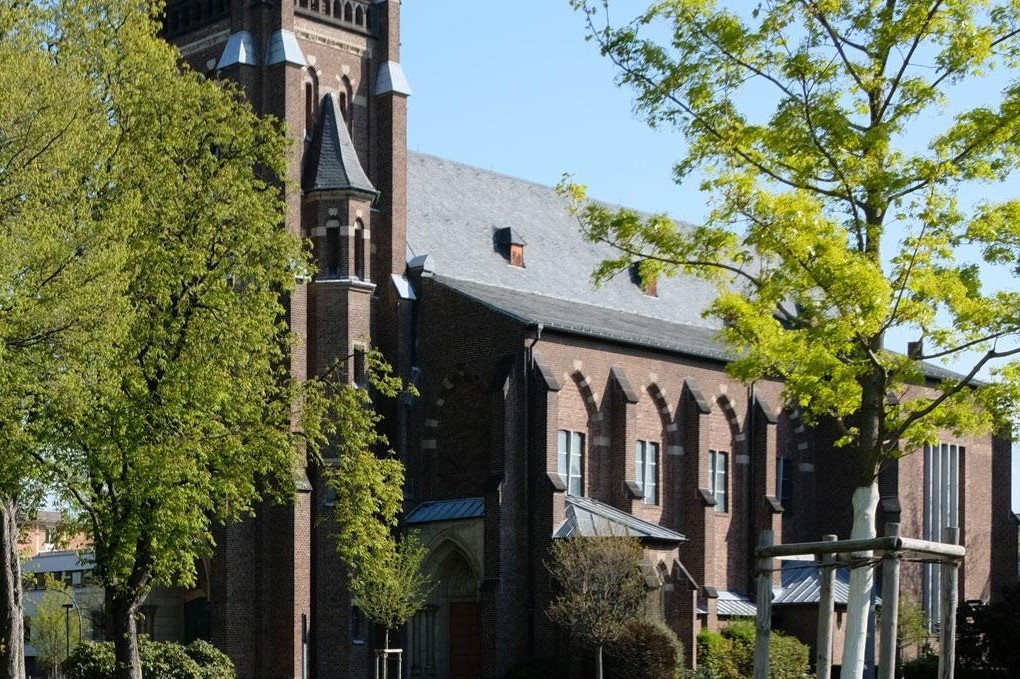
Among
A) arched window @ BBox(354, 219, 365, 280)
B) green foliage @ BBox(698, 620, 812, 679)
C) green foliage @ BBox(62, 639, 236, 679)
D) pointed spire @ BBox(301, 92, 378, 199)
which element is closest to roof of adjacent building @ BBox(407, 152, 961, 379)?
arched window @ BBox(354, 219, 365, 280)

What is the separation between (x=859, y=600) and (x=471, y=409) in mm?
30117

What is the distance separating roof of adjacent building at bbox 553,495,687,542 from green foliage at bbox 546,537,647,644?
131 cm

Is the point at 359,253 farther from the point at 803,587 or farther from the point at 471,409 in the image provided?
the point at 803,587

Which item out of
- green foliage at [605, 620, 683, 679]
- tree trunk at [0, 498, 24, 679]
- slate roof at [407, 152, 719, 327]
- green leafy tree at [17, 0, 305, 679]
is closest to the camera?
green leafy tree at [17, 0, 305, 679]

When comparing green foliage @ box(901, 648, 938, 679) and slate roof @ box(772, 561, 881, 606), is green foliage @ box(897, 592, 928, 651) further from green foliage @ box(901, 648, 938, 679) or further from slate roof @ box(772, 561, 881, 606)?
green foliage @ box(901, 648, 938, 679)

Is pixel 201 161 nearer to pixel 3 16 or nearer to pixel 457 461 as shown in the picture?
pixel 3 16

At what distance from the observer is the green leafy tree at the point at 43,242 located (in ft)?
80.2

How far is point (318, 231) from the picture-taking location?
47000 millimetres

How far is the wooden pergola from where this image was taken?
1725cm

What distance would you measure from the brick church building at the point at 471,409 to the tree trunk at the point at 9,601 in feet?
49.6

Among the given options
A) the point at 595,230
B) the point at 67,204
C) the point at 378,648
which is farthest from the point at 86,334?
the point at 378,648

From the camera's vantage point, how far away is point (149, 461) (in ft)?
87.2

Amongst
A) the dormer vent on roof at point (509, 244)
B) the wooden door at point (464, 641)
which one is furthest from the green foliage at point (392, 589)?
A: the dormer vent on roof at point (509, 244)

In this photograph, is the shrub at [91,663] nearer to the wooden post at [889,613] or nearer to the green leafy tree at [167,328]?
the green leafy tree at [167,328]
